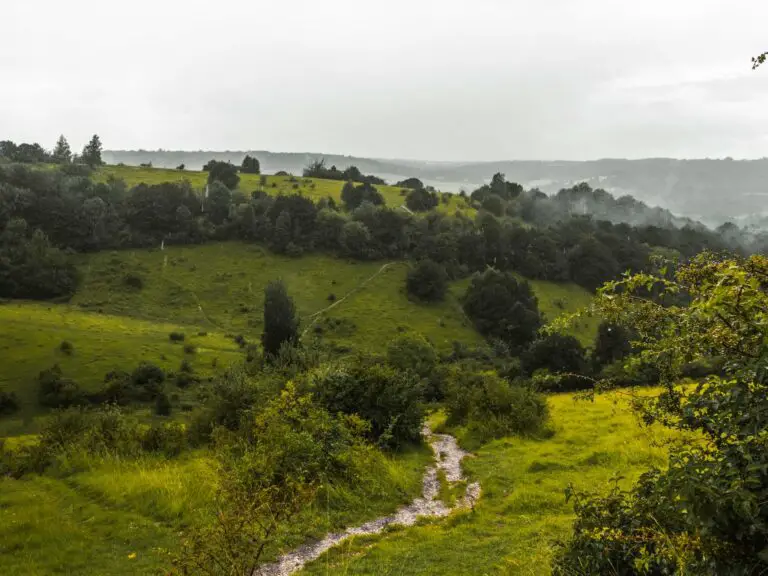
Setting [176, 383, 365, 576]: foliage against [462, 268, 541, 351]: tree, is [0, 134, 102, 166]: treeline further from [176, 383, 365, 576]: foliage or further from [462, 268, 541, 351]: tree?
[176, 383, 365, 576]: foliage

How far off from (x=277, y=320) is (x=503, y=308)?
1750 inches

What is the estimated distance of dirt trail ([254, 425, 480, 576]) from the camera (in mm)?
12219

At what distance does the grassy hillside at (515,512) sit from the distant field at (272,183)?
127569 mm

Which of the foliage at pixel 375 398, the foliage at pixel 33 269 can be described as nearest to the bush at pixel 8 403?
the foliage at pixel 33 269

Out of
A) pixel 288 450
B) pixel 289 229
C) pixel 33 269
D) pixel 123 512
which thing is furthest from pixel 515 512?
pixel 289 229

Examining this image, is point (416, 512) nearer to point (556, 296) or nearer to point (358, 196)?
point (556, 296)

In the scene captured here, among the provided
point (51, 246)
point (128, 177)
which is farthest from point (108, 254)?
point (128, 177)

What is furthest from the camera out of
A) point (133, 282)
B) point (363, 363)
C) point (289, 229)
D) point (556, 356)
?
point (289, 229)

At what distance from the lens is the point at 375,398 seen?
81.1 feet

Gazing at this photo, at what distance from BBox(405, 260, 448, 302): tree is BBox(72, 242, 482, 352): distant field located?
84.2 inches

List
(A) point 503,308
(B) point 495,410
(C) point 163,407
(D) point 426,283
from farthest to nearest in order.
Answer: (D) point 426,283
(A) point 503,308
(C) point 163,407
(B) point 495,410

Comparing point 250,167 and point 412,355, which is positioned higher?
point 250,167

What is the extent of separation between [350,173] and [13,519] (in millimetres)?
188124

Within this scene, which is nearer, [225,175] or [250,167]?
[225,175]
